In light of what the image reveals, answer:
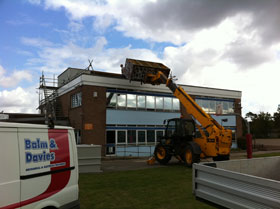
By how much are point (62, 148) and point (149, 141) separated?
18416mm

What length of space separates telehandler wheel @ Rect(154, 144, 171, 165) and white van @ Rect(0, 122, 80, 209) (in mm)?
10374

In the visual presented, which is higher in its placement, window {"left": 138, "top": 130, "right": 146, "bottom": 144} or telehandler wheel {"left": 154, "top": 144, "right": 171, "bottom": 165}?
window {"left": 138, "top": 130, "right": 146, "bottom": 144}

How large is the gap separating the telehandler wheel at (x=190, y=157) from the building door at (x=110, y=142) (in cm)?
837

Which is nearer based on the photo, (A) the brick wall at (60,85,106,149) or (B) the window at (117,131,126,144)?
(A) the brick wall at (60,85,106,149)

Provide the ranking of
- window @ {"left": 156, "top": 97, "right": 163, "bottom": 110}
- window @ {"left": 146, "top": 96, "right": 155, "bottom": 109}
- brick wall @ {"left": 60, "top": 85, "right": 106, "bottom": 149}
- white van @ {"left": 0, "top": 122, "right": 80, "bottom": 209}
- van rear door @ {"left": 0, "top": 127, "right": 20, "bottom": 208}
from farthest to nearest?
window @ {"left": 156, "top": 97, "right": 163, "bottom": 110} → window @ {"left": 146, "top": 96, "right": 155, "bottom": 109} → brick wall @ {"left": 60, "top": 85, "right": 106, "bottom": 149} → white van @ {"left": 0, "top": 122, "right": 80, "bottom": 209} → van rear door @ {"left": 0, "top": 127, "right": 20, "bottom": 208}

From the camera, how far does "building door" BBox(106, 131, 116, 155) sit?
66.0ft

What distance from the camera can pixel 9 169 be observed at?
11.9 feet

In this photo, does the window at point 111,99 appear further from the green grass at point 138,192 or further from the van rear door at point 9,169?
the van rear door at point 9,169

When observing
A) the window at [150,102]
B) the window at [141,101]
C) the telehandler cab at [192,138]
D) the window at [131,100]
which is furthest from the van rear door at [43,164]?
the window at [150,102]

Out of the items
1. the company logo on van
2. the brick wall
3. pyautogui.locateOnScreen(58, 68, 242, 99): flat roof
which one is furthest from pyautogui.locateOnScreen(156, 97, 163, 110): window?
the company logo on van

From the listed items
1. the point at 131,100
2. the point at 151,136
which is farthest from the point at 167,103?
the point at 131,100

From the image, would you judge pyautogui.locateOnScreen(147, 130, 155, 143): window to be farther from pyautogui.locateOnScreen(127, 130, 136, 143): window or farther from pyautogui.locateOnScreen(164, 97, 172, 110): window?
pyautogui.locateOnScreen(164, 97, 172, 110): window

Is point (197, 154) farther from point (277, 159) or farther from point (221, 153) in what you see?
point (277, 159)

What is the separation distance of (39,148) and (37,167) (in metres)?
0.32
